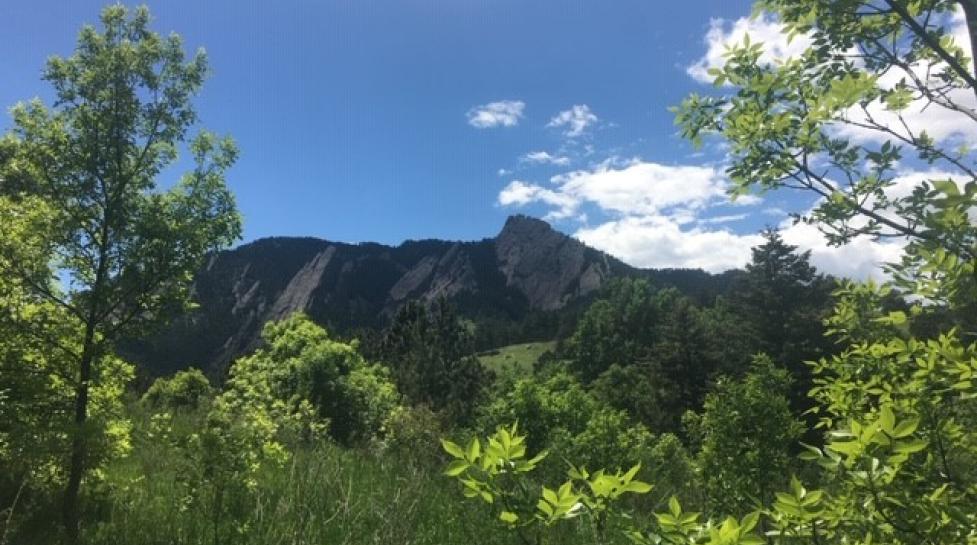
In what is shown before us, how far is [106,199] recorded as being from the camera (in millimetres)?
6797

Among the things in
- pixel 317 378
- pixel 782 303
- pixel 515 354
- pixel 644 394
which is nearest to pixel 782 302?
pixel 782 303

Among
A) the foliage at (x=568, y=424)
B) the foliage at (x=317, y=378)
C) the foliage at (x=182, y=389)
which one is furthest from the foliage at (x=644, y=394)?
the foliage at (x=182, y=389)

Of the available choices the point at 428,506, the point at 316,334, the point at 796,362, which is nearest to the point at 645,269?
the point at 796,362

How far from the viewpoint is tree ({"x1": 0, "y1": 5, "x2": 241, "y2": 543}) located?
21.2ft

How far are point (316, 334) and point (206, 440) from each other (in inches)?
581

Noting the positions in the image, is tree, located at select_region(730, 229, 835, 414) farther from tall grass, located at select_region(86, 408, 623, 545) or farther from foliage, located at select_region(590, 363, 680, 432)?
tall grass, located at select_region(86, 408, 623, 545)

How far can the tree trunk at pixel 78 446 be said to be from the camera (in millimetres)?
5863

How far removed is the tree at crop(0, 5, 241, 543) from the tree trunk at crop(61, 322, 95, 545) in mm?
14

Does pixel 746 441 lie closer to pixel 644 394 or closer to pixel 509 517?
pixel 509 517

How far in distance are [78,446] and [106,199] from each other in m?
2.72

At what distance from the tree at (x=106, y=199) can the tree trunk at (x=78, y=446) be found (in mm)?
14

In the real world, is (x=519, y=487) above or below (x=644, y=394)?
above

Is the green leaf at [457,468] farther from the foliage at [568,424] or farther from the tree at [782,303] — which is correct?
the tree at [782,303]

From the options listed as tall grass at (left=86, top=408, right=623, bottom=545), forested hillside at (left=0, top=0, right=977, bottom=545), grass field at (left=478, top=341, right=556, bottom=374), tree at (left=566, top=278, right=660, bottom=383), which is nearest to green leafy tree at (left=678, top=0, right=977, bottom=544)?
forested hillside at (left=0, top=0, right=977, bottom=545)
